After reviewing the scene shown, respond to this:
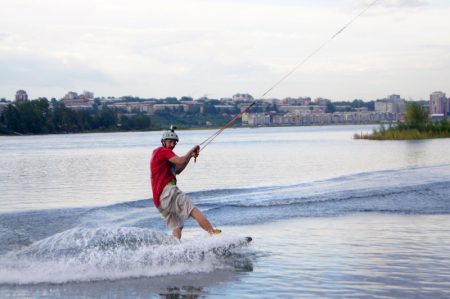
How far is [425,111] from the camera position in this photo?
221ft

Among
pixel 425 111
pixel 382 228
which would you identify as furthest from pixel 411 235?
pixel 425 111

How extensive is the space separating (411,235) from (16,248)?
6495 mm

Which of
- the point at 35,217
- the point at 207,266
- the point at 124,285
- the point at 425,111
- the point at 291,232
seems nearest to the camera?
the point at 124,285

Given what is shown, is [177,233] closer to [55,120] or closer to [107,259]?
[107,259]

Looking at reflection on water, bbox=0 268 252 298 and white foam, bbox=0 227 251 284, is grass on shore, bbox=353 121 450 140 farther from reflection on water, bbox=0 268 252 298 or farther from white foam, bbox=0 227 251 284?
reflection on water, bbox=0 268 252 298

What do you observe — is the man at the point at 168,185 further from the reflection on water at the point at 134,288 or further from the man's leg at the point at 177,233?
the reflection on water at the point at 134,288

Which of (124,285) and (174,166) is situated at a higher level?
(174,166)

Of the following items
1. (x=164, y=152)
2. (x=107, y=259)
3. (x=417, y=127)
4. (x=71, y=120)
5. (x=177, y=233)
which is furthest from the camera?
(x=71, y=120)

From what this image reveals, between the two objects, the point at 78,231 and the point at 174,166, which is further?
the point at 78,231

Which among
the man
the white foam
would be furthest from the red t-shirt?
the white foam

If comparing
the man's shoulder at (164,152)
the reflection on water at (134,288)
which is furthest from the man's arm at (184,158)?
the reflection on water at (134,288)

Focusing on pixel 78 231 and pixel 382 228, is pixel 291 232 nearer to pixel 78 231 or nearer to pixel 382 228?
pixel 382 228

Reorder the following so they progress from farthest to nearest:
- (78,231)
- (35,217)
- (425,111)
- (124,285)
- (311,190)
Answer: (425,111) → (311,190) → (35,217) → (78,231) → (124,285)

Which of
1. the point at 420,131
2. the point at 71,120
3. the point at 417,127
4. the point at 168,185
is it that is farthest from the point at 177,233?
the point at 71,120
